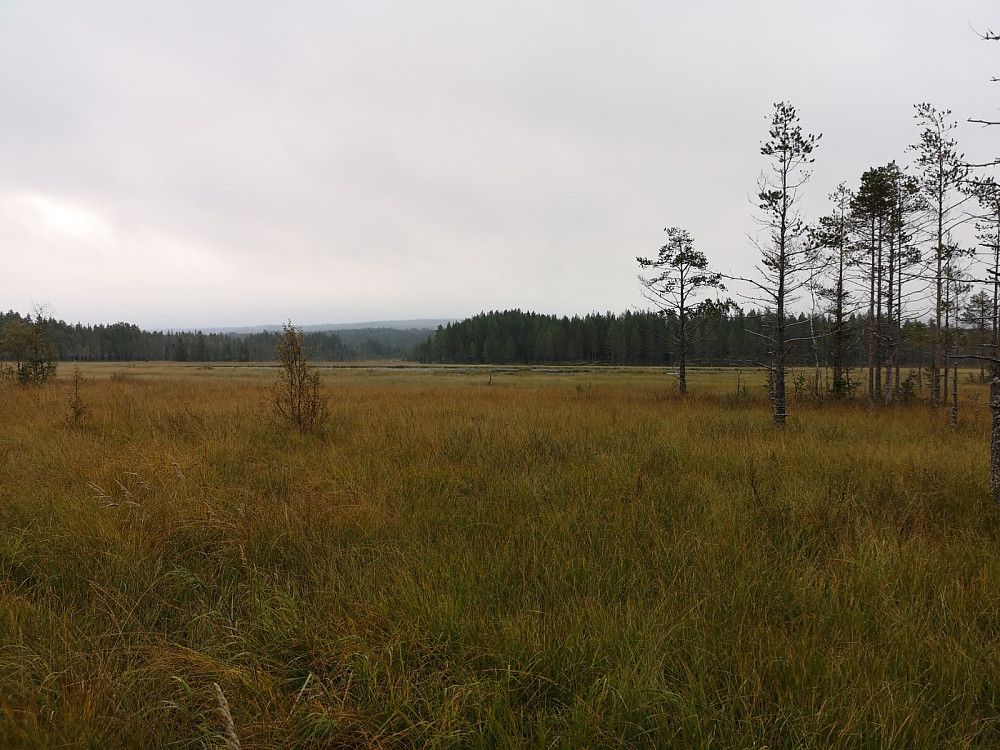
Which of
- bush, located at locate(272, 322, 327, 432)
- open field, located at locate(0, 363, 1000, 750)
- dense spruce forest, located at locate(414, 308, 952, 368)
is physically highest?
dense spruce forest, located at locate(414, 308, 952, 368)

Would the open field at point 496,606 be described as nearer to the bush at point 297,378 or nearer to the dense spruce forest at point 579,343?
the bush at point 297,378

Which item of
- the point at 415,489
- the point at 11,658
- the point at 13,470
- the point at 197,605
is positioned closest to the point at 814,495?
the point at 415,489

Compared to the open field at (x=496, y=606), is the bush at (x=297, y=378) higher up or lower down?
higher up

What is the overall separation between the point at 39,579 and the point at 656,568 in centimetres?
439

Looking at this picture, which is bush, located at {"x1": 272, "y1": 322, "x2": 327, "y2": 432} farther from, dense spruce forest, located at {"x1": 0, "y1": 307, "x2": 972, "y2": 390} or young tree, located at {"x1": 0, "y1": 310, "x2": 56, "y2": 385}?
dense spruce forest, located at {"x1": 0, "y1": 307, "x2": 972, "y2": 390}

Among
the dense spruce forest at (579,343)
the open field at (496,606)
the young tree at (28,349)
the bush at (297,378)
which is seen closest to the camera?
the open field at (496,606)

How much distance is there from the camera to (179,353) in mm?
127750

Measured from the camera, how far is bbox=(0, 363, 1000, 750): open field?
1.82 metres

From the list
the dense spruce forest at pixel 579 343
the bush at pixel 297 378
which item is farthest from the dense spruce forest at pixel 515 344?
the bush at pixel 297 378

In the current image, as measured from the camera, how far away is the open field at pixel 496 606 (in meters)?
1.82

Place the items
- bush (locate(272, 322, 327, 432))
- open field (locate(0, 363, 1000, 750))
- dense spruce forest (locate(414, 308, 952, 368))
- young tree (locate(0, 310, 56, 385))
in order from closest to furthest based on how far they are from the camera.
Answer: open field (locate(0, 363, 1000, 750)), bush (locate(272, 322, 327, 432)), young tree (locate(0, 310, 56, 385)), dense spruce forest (locate(414, 308, 952, 368))

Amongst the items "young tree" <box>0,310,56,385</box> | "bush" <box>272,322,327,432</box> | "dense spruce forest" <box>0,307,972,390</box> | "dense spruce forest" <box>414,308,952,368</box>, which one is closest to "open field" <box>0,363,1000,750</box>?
"bush" <box>272,322,327,432</box>

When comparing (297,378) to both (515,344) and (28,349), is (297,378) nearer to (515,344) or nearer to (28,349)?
(28,349)

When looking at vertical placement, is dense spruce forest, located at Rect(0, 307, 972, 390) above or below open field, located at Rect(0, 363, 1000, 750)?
above
